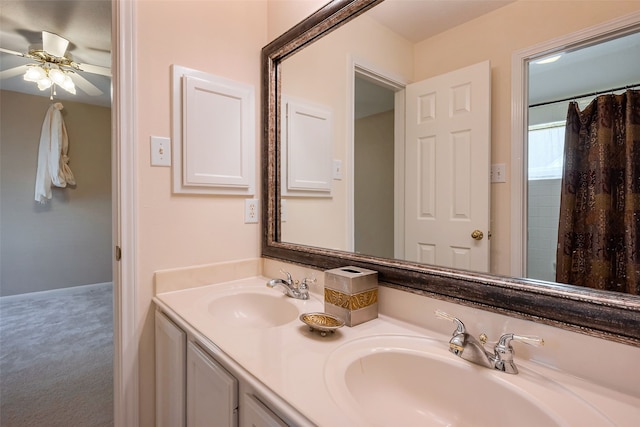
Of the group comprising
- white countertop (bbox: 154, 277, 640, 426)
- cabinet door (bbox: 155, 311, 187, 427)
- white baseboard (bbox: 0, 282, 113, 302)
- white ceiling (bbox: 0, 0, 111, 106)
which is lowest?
white baseboard (bbox: 0, 282, 113, 302)

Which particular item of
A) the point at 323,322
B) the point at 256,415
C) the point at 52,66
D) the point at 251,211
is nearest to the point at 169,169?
the point at 251,211

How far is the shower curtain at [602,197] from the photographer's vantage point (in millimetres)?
613

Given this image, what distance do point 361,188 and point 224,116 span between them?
0.72m

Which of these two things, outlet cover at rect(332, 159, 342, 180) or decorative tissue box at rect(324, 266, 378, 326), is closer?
decorative tissue box at rect(324, 266, 378, 326)

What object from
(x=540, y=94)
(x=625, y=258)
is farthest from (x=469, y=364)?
(x=540, y=94)

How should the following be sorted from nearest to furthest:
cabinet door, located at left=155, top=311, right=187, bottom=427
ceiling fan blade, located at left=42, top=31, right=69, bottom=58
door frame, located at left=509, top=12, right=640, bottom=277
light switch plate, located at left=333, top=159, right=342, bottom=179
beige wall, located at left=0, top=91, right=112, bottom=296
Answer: door frame, located at left=509, top=12, right=640, bottom=277, cabinet door, located at left=155, top=311, right=187, bottom=427, light switch plate, located at left=333, top=159, right=342, bottom=179, ceiling fan blade, located at left=42, top=31, right=69, bottom=58, beige wall, located at left=0, top=91, right=112, bottom=296

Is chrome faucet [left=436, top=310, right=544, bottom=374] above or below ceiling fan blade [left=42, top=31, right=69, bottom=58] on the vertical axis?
below

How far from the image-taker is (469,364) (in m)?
0.70

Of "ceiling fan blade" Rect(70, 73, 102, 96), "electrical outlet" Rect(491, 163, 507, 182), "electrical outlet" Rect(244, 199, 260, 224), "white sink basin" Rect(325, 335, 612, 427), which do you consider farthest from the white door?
"ceiling fan blade" Rect(70, 73, 102, 96)

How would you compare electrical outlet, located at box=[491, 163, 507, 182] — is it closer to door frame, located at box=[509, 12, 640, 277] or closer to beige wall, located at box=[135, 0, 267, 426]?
door frame, located at box=[509, 12, 640, 277]

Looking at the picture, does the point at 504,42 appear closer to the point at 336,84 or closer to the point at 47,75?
the point at 336,84

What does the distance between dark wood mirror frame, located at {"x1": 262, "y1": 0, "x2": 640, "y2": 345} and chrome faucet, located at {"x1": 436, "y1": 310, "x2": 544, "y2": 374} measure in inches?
2.8

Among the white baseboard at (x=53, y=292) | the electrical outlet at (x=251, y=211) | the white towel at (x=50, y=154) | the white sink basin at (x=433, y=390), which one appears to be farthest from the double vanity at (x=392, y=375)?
the white baseboard at (x=53, y=292)

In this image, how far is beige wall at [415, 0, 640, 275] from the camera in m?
0.70
